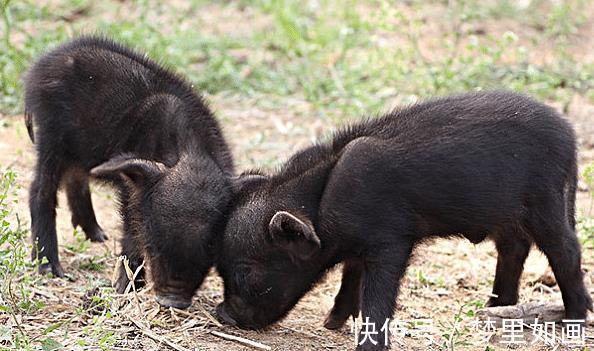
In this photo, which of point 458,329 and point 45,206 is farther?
point 45,206

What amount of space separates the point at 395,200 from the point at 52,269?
264cm

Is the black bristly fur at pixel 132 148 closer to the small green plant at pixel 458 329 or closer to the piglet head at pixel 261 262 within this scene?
the piglet head at pixel 261 262

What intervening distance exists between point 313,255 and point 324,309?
46.6 inches

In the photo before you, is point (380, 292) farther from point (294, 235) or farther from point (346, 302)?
point (346, 302)

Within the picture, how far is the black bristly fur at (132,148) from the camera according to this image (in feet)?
21.0

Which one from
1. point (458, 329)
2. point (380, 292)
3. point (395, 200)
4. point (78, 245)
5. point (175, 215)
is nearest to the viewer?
point (380, 292)

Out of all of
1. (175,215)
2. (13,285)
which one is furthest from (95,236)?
(175,215)

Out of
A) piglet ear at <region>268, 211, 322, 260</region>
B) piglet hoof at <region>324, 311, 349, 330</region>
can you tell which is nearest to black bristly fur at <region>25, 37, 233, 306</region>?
piglet ear at <region>268, 211, 322, 260</region>

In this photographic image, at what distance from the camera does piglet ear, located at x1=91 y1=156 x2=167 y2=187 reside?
6.47 metres

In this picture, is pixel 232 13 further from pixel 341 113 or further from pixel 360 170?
pixel 360 170

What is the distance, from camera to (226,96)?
11.4 meters

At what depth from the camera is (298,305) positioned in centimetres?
723

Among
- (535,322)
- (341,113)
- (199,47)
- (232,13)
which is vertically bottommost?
(535,322)

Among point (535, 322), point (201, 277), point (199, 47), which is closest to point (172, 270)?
point (201, 277)
